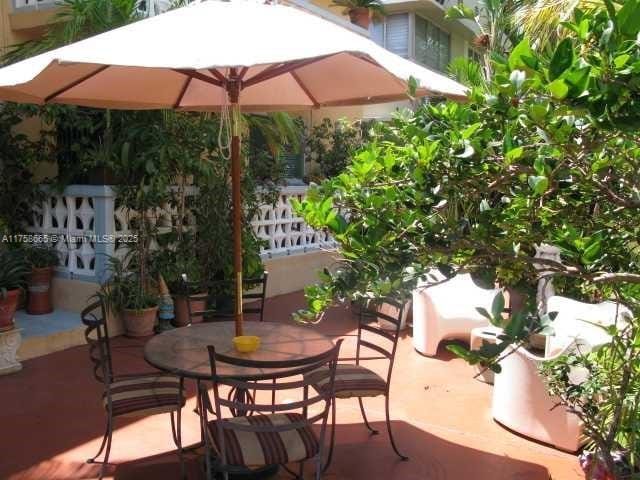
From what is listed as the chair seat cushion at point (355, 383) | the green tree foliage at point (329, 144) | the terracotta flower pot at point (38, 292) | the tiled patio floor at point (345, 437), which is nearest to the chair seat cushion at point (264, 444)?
the chair seat cushion at point (355, 383)

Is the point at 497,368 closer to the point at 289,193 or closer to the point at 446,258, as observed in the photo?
the point at 446,258

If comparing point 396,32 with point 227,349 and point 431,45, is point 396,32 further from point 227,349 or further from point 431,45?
point 227,349

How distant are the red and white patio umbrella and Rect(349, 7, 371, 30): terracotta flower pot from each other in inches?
378

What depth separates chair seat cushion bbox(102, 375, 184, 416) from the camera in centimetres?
357

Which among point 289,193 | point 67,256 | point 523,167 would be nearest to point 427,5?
point 289,193

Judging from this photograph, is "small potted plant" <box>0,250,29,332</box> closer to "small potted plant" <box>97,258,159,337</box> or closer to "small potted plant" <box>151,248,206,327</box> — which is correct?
"small potted plant" <box>97,258,159,337</box>

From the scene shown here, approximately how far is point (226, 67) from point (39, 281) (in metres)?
5.30

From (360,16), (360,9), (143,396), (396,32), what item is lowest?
(143,396)

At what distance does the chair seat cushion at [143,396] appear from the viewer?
3.57m

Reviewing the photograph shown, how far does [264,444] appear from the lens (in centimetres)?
312

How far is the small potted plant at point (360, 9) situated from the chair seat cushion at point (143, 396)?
11738 millimetres

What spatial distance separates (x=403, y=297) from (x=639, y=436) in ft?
5.99

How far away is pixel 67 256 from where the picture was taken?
7246 millimetres

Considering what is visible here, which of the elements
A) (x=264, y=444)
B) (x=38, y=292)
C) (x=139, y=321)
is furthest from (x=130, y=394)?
(x=38, y=292)
